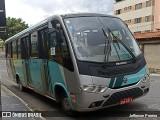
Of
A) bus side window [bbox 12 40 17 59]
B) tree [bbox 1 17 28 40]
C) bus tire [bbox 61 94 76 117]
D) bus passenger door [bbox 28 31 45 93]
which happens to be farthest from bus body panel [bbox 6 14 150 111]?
tree [bbox 1 17 28 40]

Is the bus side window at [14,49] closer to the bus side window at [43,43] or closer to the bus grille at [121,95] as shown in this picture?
the bus side window at [43,43]

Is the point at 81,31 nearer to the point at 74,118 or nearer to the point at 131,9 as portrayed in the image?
the point at 74,118

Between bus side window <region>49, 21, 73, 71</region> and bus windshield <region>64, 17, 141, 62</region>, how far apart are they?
9.6 inches

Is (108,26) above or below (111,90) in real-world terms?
above

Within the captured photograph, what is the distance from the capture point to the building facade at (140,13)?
54.3 meters

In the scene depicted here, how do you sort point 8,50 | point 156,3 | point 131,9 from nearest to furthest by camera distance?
point 8,50
point 156,3
point 131,9

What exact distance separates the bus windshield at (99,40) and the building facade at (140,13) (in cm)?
4473

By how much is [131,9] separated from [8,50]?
50.4 metres

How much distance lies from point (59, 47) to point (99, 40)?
1.04 meters

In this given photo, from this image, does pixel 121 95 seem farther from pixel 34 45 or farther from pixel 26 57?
pixel 26 57

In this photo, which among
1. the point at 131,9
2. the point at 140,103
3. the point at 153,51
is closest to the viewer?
the point at 140,103

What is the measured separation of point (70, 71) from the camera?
250 inches

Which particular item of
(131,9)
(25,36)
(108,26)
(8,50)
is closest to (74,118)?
(108,26)

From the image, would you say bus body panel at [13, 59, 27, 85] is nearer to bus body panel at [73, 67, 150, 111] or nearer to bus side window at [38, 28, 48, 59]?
bus side window at [38, 28, 48, 59]
